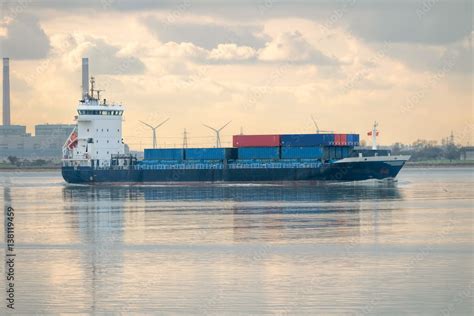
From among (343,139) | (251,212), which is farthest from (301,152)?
(251,212)

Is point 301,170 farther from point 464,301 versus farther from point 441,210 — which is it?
point 464,301

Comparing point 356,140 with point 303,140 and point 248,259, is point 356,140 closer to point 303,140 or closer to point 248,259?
point 303,140

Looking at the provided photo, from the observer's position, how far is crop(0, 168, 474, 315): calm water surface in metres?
30.6

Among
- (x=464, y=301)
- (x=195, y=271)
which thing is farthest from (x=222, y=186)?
(x=464, y=301)

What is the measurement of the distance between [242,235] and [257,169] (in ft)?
187

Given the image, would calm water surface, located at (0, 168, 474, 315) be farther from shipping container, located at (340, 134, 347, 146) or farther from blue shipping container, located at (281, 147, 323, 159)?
shipping container, located at (340, 134, 347, 146)

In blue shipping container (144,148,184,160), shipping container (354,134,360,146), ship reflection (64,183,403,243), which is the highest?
shipping container (354,134,360,146)

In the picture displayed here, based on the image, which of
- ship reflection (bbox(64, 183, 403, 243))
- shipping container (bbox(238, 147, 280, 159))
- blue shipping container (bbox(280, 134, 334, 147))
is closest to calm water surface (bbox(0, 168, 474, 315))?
ship reflection (bbox(64, 183, 403, 243))

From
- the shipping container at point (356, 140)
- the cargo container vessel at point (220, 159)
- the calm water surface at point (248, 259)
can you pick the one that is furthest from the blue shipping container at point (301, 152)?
the calm water surface at point (248, 259)

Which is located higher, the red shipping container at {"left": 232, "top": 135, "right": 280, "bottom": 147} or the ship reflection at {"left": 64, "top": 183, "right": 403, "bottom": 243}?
the red shipping container at {"left": 232, "top": 135, "right": 280, "bottom": 147}

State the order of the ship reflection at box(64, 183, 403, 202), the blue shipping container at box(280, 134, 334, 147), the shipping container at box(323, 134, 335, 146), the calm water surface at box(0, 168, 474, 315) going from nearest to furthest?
the calm water surface at box(0, 168, 474, 315) < the ship reflection at box(64, 183, 403, 202) < the shipping container at box(323, 134, 335, 146) < the blue shipping container at box(280, 134, 334, 147)

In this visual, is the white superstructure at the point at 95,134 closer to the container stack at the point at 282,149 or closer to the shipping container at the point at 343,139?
the container stack at the point at 282,149

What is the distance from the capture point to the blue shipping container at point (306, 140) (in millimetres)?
103850

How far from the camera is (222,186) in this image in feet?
360
